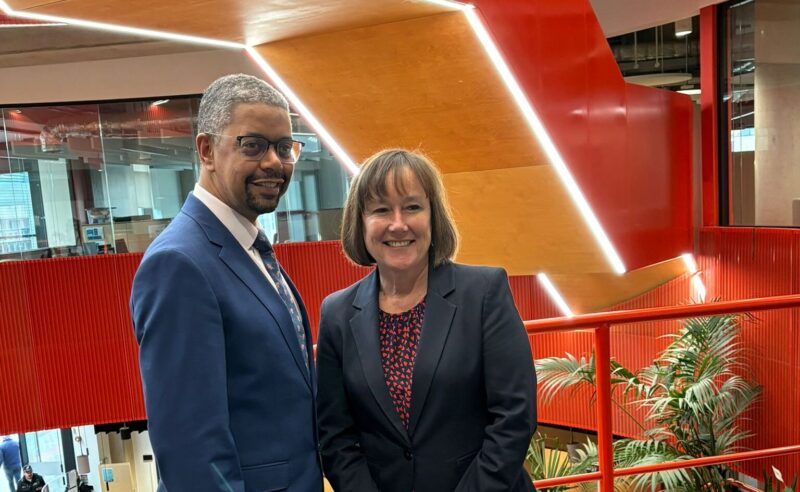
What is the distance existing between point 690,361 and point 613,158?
1864mm

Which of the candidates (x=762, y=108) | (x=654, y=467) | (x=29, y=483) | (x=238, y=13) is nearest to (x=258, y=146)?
(x=654, y=467)

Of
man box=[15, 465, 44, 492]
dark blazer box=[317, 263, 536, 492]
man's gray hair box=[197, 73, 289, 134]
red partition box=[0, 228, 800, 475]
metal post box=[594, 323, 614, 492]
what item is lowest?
man box=[15, 465, 44, 492]

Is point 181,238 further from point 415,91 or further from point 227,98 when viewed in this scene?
point 415,91

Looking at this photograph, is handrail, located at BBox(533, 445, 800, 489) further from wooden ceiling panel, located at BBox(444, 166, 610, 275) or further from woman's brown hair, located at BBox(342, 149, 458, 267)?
wooden ceiling panel, located at BBox(444, 166, 610, 275)

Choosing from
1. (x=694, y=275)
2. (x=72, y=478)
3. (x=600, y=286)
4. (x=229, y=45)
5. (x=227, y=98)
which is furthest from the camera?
(x=72, y=478)

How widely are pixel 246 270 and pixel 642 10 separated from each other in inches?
284

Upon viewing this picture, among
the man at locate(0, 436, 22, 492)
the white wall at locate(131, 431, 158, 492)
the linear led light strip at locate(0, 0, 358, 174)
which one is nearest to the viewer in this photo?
the linear led light strip at locate(0, 0, 358, 174)

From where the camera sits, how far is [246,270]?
146cm

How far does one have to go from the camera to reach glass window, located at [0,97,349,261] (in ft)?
31.2

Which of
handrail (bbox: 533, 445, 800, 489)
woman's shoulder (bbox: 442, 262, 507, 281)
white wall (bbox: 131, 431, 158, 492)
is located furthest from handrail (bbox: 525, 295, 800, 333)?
white wall (bbox: 131, 431, 158, 492)

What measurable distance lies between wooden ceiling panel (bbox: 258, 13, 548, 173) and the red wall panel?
21 centimetres

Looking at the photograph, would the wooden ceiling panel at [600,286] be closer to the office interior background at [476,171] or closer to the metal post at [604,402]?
the office interior background at [476,171]

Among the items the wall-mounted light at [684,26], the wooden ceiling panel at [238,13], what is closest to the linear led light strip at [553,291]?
the wooden ceiling panel at [238,13]

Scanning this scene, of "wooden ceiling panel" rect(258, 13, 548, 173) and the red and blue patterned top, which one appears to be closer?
the red and blue patterned top
